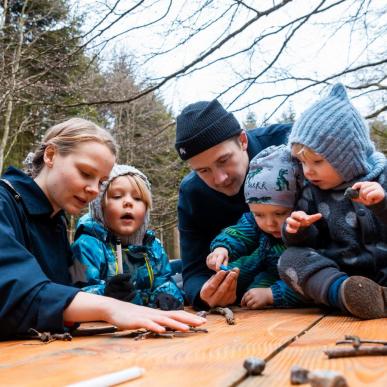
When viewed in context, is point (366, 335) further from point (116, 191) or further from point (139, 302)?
point (116, 191)

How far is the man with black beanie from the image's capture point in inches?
A: 97.0

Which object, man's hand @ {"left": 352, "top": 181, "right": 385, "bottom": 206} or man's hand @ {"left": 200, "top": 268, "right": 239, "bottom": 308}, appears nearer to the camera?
man's hand @ {"left": 352, "top": 181, "right": 385, "bottom": 206}

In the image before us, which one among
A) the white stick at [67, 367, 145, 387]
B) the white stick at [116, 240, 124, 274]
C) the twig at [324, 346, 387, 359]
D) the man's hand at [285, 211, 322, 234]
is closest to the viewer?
the white stick at [67, 367, 145, 387]

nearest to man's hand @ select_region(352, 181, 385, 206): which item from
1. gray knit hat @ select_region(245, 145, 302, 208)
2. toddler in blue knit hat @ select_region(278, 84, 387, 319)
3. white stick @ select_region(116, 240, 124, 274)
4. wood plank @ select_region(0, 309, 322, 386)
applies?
toddler in blue knit hat @ select_region(278, 84, 387, 319)

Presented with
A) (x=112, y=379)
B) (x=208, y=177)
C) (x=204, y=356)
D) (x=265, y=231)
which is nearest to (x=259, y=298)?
(x=265, y=231)

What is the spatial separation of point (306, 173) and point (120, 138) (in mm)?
9478

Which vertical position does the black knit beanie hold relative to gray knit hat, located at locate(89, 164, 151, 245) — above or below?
above

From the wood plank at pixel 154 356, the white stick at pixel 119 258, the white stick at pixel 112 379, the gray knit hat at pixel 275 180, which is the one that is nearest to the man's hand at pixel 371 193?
the wood plank at pixel 154 356

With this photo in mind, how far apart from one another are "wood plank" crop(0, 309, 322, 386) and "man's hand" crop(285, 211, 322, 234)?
1.34 feet

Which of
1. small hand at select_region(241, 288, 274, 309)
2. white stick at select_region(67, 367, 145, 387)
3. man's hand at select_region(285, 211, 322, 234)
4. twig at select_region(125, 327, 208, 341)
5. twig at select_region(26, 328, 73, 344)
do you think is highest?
man's hand at select_region(285, 211, 322, 234)

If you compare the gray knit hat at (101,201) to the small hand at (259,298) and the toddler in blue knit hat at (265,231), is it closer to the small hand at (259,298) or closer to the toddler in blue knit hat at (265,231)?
the toddler in blue knit hat at (265,231)

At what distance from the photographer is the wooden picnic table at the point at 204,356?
32.5 inches

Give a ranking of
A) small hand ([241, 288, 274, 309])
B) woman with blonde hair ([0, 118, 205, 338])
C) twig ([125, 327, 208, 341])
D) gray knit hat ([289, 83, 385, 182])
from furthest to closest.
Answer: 1. small hand ([241, 288, 274, 309])
2. gray knit hat ([289, 83, 385, 182])
3. woman with blonde hair ([0, 118, 205, 338])
4. twig ([125, 327, 208, 341])

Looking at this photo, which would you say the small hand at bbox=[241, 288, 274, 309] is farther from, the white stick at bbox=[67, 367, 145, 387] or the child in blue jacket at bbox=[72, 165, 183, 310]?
Result: the white stick at bbox=[67, 367, 145, 387]
